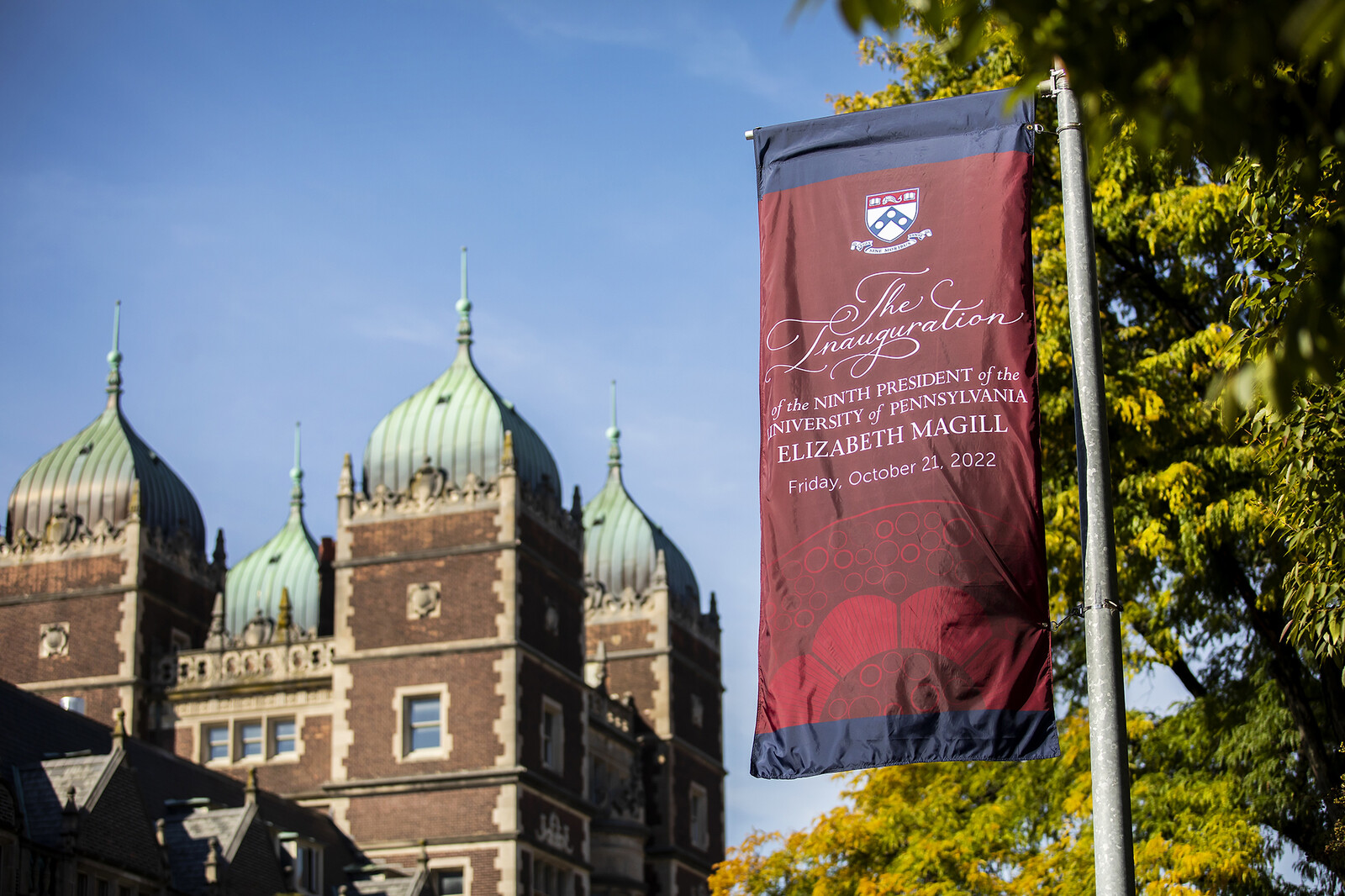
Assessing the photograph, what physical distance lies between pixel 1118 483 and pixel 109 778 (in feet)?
60.1

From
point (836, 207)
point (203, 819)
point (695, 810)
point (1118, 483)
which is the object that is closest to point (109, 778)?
point (203, 819)

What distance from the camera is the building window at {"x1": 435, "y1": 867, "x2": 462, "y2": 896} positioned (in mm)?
38969

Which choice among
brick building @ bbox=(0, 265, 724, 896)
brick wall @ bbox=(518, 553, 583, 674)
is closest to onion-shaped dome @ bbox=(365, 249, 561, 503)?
brick building @ bbox=(0, 265, 724, 896)

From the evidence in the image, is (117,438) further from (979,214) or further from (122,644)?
(979,214)

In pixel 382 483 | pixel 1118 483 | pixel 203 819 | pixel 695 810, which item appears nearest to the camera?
pixel 1118 483

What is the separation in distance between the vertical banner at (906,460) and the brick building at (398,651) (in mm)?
29643

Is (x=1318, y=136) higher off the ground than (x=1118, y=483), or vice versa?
(x=1118, y=483)

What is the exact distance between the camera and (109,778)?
98.6 feet

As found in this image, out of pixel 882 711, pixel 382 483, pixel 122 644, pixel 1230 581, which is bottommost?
pixel 882 711

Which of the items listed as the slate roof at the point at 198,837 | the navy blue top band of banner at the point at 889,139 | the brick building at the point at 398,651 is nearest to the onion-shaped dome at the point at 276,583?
the brick building at the point at 398,651

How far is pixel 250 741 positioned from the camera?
141 ft

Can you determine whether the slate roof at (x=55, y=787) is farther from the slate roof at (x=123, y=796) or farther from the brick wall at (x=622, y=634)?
the brick wall at (x=622, y=634)

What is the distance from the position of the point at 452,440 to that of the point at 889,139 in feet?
107

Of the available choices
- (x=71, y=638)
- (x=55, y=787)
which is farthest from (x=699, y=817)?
(x=55, y=787)
